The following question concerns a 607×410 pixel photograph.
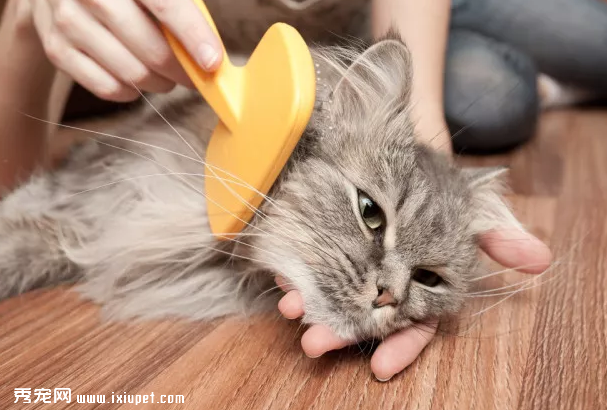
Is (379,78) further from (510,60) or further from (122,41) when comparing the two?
(510,60)

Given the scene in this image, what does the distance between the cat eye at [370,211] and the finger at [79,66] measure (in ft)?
1.54

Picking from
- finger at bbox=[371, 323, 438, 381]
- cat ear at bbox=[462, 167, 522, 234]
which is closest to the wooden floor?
finger at bbox=[371, 323, 438, 381]

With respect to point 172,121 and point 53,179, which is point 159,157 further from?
point 53,179

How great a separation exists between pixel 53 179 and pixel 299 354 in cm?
69

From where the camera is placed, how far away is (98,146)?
1205 millimetres

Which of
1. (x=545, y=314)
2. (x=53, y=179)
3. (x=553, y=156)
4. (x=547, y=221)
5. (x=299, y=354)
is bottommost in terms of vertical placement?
(x=553, y=156)

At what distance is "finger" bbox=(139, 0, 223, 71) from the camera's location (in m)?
0.82

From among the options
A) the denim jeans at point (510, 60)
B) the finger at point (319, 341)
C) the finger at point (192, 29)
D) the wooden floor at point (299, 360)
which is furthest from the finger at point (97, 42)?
the denim jeans at point (510, 60)

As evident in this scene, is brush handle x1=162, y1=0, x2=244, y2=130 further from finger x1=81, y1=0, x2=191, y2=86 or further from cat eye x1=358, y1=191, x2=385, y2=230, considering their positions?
cat eye x1=358, y1=191, x2=385, y2=230

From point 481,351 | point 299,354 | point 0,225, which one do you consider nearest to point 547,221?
point 481,351

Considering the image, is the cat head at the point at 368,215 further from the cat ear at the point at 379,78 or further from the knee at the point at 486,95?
the knee at the point at 486,95

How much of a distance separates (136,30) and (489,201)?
29.3 inches

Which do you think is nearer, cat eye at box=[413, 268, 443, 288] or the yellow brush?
the yellow brush

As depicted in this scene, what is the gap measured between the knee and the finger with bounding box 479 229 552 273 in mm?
750
